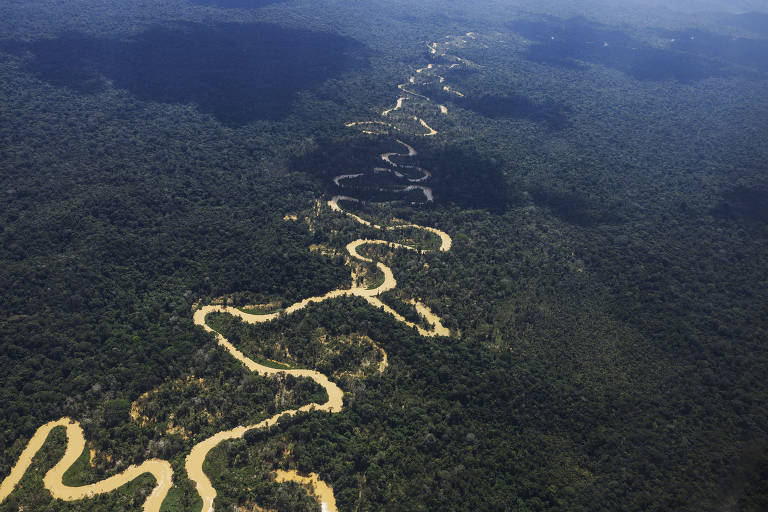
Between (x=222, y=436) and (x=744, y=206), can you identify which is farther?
(x=744, y=206)

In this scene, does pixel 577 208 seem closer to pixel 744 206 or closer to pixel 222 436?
pixel 744 206

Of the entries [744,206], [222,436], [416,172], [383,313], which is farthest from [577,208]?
[222,436]

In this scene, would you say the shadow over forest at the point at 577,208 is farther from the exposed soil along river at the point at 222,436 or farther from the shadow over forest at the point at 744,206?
the exposed soil along river at the point at 222,436

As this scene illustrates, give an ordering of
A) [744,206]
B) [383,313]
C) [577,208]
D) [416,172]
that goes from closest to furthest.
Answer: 1. [383,313]
2. [744,206]
3. [577,208]
4. [416,172]

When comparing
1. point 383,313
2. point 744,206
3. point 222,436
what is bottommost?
point 222,436

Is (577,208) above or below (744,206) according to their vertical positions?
below

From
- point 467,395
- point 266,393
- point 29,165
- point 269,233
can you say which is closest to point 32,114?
point 29,165

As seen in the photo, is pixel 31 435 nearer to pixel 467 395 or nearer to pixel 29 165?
pixel 467 395
